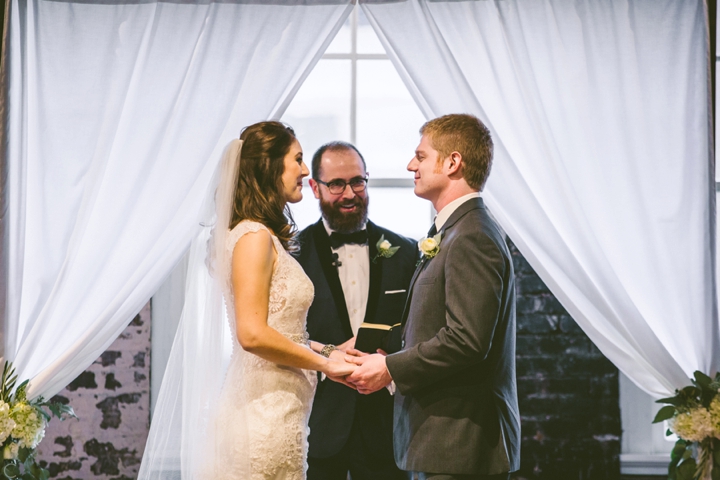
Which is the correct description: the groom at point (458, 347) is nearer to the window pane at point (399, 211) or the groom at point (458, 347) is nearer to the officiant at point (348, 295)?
the officiant at point (348, 295)

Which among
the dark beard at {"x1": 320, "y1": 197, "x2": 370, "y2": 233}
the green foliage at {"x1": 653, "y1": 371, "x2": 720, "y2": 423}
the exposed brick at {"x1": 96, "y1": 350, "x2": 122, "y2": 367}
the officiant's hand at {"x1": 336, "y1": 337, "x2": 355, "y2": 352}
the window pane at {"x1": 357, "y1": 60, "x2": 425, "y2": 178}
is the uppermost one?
the window pane at {"x1": 357, "y1": 60, "x2": 425, "y2": 178}

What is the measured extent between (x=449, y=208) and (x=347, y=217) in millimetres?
823

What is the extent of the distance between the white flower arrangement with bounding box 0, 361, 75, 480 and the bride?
68cm

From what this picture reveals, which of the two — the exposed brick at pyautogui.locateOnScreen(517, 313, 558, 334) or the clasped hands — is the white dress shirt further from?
the exposed brick at pyautogui.locateOnScreen(517, 313, 558, 334)

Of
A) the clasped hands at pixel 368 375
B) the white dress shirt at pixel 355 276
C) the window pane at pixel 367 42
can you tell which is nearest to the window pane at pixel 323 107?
the window pane at pixel 367 42

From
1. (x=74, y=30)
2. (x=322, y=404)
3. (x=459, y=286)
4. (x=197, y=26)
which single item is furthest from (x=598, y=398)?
(x=74, y=30)

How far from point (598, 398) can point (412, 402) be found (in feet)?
5.58

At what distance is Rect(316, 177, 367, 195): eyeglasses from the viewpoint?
3.14 meters

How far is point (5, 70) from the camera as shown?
2.95 meters

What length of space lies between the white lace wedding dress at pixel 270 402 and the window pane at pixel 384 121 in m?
Result: 1.62

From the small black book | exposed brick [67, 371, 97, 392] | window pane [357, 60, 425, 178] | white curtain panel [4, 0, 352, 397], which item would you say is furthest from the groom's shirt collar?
exposed brick [67, 371, 97, 392]

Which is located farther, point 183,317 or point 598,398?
point 598,398

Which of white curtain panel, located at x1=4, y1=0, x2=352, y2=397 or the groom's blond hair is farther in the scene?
white curtain panel, located at x1=4, y1=0, x2=352, y2=397

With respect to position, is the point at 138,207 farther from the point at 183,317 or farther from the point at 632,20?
the point at 632,20
